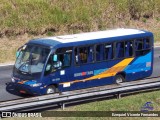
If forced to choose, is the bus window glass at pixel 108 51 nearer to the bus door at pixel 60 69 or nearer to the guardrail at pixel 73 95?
the bus door at pixel 60 69

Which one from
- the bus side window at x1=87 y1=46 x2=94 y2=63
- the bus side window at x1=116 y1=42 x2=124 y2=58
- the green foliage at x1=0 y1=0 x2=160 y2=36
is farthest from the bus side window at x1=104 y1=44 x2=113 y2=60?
the green foliage at x1=0 y1=0 x2=160 y2=36

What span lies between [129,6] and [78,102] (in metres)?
23.0

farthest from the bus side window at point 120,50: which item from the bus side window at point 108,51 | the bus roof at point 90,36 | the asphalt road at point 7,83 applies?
the asphalt road at point 7,83

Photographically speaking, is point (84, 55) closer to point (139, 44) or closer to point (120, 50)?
point (120, 50)

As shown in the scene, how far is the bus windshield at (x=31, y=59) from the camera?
17.5 metres

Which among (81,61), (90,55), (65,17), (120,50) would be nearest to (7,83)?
(81,61)

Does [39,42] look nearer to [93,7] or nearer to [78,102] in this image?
[78,102]

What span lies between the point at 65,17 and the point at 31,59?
1627cm

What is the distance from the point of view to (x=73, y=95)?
52.0ft

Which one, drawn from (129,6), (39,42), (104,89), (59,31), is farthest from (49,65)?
(129,6)

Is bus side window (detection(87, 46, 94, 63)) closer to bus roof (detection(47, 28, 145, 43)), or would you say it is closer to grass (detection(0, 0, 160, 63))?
bus roof (detection(47, 28, 145, 43))

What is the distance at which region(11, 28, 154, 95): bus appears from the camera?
1755 cm

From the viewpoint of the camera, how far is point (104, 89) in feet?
54.3

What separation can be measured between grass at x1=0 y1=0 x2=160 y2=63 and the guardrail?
1171 centimetres
